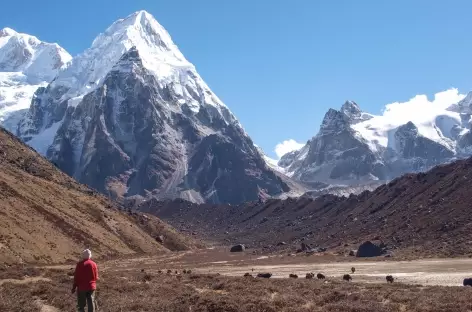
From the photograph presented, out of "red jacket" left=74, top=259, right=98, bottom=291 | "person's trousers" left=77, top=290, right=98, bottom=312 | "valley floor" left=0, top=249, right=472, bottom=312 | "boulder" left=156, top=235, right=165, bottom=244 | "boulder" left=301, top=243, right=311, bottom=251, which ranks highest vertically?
"boulder" left=156, top=235, right=165, bottom=244

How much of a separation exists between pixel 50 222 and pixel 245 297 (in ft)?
232

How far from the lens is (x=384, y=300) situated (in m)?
35.1

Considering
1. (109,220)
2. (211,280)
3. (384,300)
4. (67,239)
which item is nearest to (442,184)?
(109,220)

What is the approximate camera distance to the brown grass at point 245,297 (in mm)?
32156

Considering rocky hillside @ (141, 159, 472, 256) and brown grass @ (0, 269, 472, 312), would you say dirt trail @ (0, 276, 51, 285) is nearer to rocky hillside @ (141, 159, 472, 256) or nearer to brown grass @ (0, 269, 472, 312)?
brown grass @ (0, 269, 472, 312)

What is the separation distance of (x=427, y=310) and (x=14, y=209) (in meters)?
76.5

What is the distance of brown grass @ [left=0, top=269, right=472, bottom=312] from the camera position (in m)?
32.2

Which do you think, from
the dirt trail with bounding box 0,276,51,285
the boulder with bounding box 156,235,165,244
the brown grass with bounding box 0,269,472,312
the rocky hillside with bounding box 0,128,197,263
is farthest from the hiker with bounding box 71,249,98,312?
the boulder with bounding box 156,235,165,244

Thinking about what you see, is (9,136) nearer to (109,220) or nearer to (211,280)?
(109,220)

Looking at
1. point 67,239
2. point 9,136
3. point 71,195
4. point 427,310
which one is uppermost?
point 9,136

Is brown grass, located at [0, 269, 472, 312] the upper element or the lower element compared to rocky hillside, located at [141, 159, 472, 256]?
lower

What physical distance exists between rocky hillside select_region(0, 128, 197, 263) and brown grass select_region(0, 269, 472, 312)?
34.6 m

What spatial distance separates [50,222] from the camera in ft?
325

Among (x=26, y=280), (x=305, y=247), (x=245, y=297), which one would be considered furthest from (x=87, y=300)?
(x=305, y=247)
